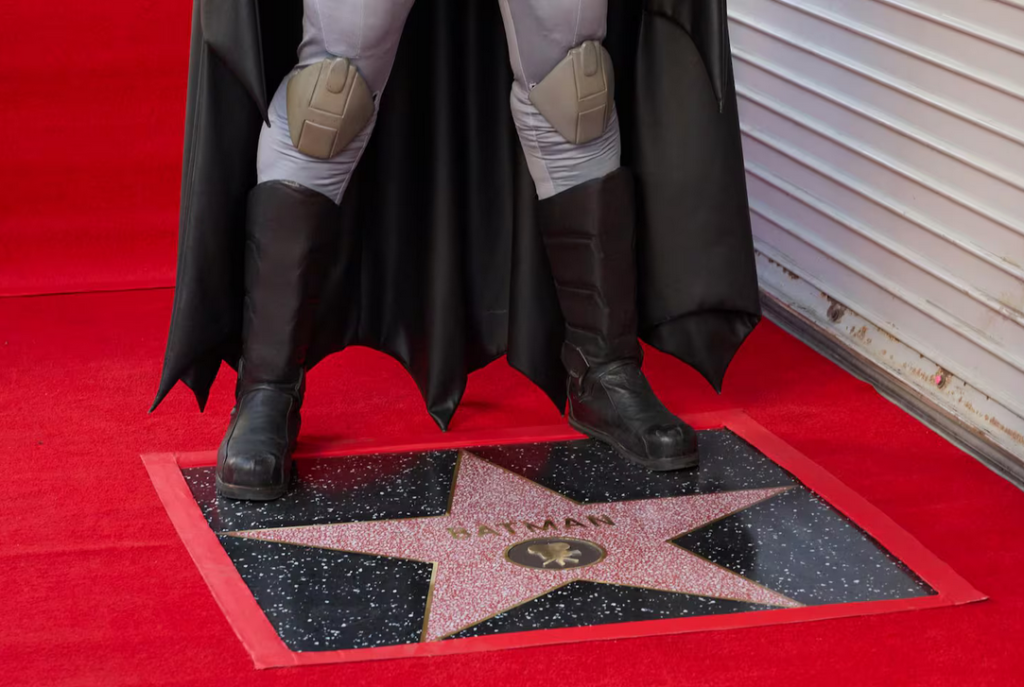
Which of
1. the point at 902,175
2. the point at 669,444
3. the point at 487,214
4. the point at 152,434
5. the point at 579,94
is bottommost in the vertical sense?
the point at 152,434

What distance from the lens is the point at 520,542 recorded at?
150 cm

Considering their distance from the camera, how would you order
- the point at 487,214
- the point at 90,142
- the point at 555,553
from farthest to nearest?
the point at 90,142, the point at 487,214, the point at 555,553

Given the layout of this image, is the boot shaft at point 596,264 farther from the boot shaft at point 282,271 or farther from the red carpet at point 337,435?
the boot shaft at point 282,271

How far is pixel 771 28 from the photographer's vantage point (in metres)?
2.39

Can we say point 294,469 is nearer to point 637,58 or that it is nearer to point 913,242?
point 637,58

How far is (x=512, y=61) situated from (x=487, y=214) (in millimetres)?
348

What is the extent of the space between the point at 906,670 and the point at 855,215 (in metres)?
1.12

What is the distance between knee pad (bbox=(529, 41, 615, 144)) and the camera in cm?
163

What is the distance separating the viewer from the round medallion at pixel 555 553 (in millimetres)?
1443

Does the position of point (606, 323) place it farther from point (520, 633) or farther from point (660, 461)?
point (520, 633)

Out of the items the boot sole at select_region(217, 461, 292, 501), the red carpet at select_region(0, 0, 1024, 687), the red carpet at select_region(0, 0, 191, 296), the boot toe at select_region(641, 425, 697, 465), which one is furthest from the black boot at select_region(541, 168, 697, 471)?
the red carpet at select_region(0, 0, 191, 296)

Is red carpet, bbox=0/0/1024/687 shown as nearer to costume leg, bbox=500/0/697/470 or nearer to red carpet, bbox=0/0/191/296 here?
red carpet, bbox=0/0/191/296

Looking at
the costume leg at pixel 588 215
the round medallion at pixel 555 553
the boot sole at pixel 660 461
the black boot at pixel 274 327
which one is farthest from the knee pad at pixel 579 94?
the round medallion at pixel 555 553

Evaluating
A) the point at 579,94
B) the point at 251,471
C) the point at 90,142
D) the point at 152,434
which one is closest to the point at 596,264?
the point at 579,94
